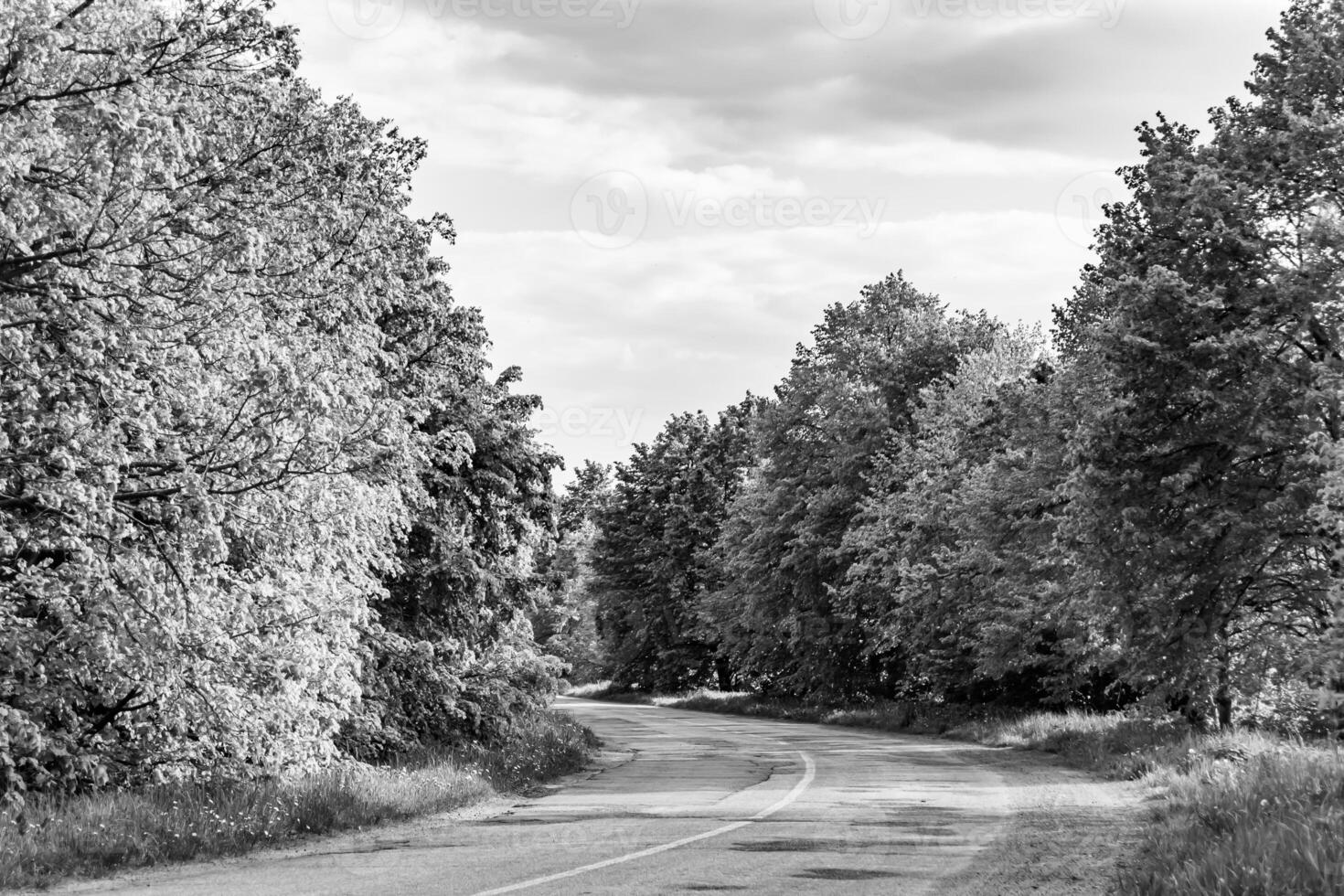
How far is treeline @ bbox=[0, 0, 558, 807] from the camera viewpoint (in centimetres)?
985

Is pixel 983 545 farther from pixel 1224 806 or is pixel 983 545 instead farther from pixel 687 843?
pixel 687 843

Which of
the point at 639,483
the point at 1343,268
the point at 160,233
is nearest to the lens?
the point at 160,233

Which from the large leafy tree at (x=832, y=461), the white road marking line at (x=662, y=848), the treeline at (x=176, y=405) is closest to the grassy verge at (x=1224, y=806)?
the white road marking line at (x=662, y=848)

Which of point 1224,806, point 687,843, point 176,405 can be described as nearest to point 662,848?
point 687,843

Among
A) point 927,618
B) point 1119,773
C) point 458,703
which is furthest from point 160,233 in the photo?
point 927,618

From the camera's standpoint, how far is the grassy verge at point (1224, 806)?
7766 millimetres

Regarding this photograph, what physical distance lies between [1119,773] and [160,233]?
678 inches

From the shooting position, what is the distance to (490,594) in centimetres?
2367

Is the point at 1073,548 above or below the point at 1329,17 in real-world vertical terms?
below

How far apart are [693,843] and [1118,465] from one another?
13.5 m

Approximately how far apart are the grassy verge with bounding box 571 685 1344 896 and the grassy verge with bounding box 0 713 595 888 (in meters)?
8.06

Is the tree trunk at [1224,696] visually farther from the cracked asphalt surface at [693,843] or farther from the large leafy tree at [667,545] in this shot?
Answer: the large leafy tree at [667,545]

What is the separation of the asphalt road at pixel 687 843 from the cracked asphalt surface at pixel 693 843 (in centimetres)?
3

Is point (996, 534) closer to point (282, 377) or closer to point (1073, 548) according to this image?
point (1073, 548)
